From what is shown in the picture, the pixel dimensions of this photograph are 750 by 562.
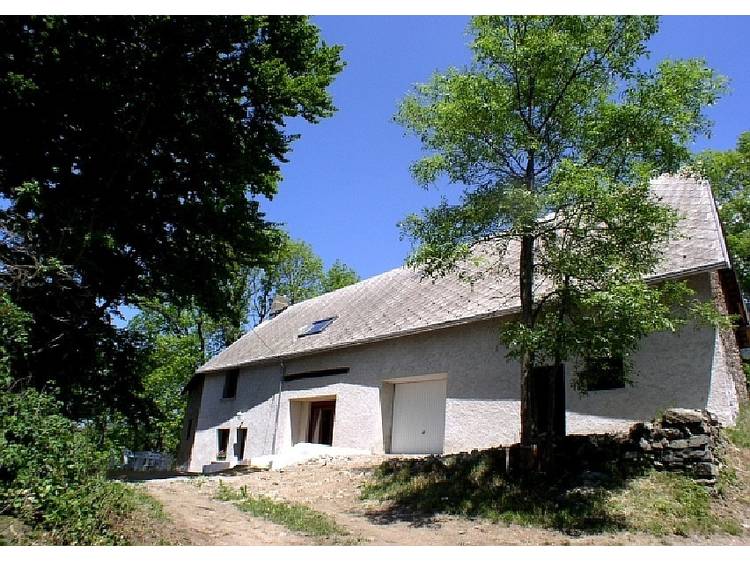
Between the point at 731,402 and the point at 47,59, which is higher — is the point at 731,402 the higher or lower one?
the lower one

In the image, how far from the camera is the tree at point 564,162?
879 centimetres

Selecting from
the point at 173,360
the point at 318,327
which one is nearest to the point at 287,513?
the point at 318,327

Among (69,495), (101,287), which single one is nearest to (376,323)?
(101,287)

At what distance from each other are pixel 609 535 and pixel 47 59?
11.9 metres

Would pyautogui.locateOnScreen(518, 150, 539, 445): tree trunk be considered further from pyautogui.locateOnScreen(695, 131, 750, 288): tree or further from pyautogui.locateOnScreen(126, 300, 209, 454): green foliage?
pyautogui.locateOnScreen(126, 300, 209, 454): green foliage

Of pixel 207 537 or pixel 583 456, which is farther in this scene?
pixel 583 456

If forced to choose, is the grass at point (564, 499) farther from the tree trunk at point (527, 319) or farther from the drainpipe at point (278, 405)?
the drainpipe at point (278, 405)

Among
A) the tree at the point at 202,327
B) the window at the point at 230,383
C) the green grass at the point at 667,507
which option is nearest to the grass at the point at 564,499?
the green grass at the point at 667,507

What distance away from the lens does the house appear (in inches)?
432

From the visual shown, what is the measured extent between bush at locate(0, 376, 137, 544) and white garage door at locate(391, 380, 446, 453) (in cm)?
916

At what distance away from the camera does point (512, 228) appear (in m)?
9.87

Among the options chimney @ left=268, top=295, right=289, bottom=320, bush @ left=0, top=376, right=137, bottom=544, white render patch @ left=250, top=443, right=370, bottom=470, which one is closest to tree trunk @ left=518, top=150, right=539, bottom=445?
bush @ left=0, top=376, right=137, bottom=544

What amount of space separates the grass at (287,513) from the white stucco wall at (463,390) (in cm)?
489

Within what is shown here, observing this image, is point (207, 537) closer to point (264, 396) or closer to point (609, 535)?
point (609, 535)
